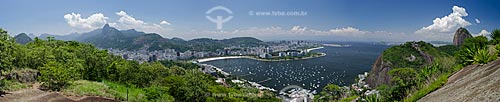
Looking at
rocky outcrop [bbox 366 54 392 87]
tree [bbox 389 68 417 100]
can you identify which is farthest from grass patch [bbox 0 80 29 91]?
rocky outcrop [bbox 366 54 392 87]

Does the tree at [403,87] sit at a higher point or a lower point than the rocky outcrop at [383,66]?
higher

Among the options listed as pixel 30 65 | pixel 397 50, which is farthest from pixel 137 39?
pixel 30 65

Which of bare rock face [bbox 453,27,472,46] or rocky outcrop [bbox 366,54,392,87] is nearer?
rocky outcrop [bbox 366,54,392,87]

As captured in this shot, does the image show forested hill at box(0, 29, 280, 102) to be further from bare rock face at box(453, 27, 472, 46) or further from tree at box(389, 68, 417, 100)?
bare rock face at box(453, 27, 472, 46)

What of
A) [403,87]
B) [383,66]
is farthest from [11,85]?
[383,66]

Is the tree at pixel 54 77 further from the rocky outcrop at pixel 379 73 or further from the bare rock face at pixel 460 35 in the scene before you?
the bare rock face at pixel 460 35

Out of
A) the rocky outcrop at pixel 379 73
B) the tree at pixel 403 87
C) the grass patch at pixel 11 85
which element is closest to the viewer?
the grass patch at pixel 11 85

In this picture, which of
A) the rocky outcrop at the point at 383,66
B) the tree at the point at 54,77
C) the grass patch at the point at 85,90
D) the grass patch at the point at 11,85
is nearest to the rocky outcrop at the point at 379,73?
the rocky outcrop at the point at 383,66

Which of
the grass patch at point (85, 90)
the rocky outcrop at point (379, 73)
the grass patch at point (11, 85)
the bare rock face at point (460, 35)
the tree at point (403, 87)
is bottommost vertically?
the rocky outcrop at point (379, 73)

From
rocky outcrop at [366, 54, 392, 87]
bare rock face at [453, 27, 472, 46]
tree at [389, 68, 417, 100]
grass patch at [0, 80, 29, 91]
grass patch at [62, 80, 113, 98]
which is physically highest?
bare rock face at [453, 27, 472, 46]

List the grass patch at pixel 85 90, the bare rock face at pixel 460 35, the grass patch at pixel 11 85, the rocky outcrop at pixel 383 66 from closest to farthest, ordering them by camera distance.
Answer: the grass patch at pixel 11 85
the grass patch at pixel 85 90
the rocky outcrop at pixel 383 66
the bare rock face at pixel 460 35
